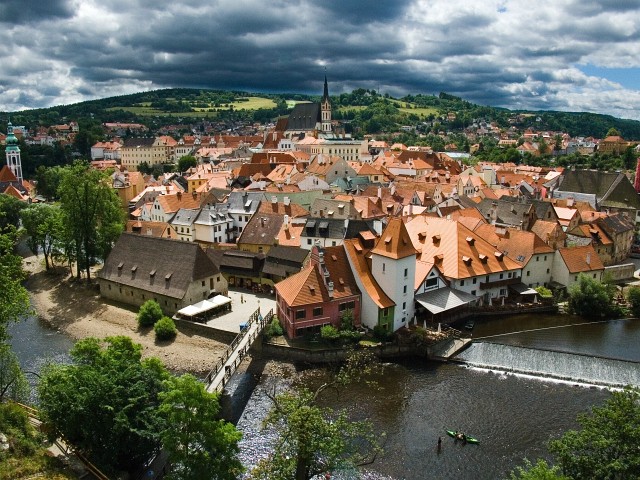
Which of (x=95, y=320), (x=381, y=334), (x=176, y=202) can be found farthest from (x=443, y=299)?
(x=176, y=202)

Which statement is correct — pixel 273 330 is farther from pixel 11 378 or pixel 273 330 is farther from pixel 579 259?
pixel 579 259

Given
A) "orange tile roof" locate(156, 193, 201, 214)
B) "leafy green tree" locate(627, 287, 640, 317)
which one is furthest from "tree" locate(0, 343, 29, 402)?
"leafy green tree" locate(627, 287, 640, 317)

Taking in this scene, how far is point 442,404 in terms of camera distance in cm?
3491

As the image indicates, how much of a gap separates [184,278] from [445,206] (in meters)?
40.4

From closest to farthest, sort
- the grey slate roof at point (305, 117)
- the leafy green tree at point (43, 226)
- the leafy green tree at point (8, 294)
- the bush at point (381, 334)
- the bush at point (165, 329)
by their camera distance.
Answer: the leafy green tree at point (8, 294), the bush at point (381, 334), the bush at point (165, 329), the leafy green tree at point (43, 226), the grey slate roof at point (305, 117)

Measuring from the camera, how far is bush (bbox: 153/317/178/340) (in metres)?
43.9

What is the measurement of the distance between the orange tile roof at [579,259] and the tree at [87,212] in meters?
47.7

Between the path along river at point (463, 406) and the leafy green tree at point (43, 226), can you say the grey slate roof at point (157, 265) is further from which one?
the leafy green tree at point (43, 226)

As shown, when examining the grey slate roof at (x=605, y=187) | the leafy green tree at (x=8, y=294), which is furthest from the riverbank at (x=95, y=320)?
the grey slate roof at (x=605, y=187)

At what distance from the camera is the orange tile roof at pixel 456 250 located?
5041 cm

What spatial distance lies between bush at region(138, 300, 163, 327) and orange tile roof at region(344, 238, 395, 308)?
16.9 meters

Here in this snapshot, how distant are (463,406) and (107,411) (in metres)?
21.4

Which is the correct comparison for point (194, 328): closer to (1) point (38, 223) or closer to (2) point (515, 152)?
Answer: (1) point (38, 223)

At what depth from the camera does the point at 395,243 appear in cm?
4325
